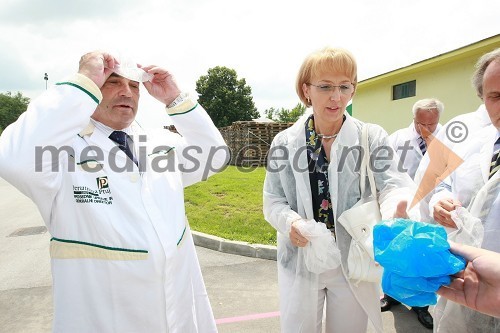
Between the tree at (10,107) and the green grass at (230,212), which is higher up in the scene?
the tree at (10,107)

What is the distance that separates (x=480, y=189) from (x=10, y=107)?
3387 inches

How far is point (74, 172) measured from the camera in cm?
157

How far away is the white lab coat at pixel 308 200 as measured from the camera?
6.76ft

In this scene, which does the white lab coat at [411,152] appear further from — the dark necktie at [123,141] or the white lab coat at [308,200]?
the dark necktie at [123,141]

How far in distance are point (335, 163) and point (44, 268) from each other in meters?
4.49

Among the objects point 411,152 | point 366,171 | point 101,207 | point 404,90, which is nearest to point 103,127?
point 101,207

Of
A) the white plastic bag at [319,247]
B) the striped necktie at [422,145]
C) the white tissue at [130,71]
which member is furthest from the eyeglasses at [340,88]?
the striped necktie at [422,145]

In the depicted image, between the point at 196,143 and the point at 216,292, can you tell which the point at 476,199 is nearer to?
the point at 196,143

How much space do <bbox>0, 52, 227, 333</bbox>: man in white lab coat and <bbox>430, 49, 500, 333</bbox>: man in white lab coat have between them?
1297mm

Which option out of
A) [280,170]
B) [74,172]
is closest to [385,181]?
[280,170]

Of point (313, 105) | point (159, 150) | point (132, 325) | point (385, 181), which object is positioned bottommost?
point (132, 325)

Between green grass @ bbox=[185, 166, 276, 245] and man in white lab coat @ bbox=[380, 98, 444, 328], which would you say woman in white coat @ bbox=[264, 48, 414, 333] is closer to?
man in white lab coat @ bbox=[380, 98, 444, 328]

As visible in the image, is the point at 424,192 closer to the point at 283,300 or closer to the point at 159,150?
the point at 283,300

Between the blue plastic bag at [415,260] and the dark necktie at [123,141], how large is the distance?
1201 mm
